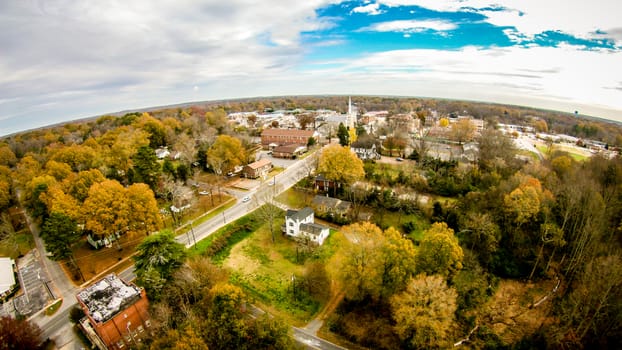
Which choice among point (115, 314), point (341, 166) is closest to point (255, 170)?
point (341, 166)

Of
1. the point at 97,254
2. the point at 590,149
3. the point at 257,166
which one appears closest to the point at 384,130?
the point at 257,166

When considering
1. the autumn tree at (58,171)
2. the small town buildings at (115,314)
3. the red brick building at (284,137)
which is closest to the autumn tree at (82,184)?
the autumn tree at (58,171)

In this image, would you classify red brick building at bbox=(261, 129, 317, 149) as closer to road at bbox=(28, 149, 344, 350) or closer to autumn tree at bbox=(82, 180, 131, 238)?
road at bbox=(28, 149, 344, 350)

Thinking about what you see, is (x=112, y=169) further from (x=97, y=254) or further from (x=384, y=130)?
(x=384, y=130)

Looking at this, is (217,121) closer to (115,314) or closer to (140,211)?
(140,211)

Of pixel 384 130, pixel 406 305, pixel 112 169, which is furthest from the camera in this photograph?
pixel 384 130

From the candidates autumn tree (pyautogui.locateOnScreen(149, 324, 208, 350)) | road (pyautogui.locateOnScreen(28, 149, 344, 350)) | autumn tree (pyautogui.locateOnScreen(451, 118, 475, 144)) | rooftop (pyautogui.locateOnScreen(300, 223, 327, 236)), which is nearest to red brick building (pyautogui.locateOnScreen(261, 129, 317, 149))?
road (pyautogui.locateOnScreen(28, 149, 344, 350))
